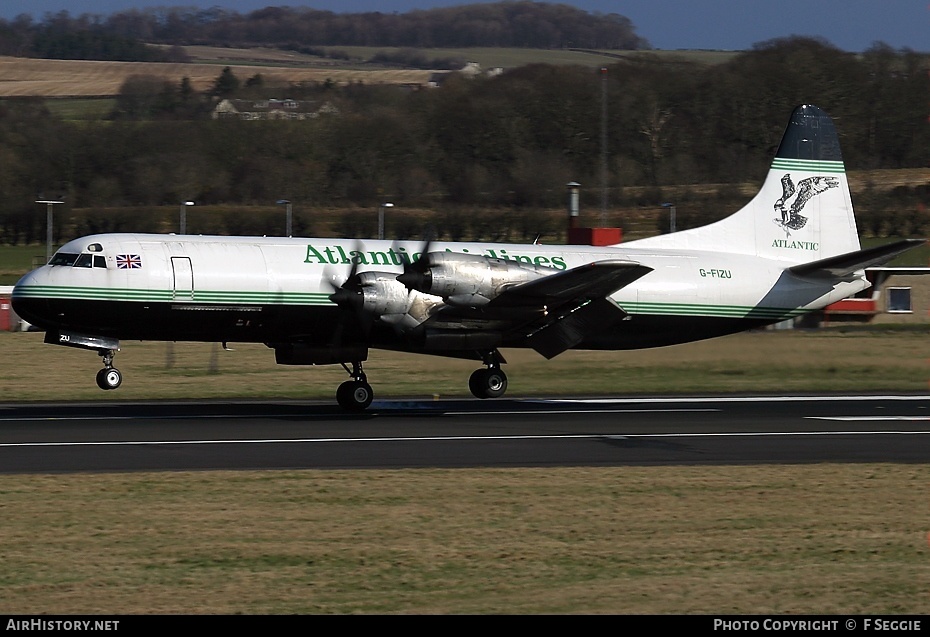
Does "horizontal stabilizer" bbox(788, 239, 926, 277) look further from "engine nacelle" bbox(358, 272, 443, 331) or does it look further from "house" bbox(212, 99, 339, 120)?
"house" bbox(212, 99, 339, 120)

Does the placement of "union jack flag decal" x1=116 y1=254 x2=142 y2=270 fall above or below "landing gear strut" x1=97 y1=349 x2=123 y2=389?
above

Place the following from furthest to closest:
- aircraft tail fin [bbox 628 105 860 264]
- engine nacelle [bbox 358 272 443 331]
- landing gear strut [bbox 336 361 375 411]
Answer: aircraft tail fin [bbox 628 105 860 264] → landing gear strut [bbox 336 361 375 411] → engine nacelle [bbox 358 272 443 331]

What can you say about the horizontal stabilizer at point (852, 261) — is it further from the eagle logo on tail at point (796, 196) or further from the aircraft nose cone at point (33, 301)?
the aircraft nose cone at point (33, 301)

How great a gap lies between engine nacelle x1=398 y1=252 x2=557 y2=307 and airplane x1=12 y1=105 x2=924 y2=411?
0.02m

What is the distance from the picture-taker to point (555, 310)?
74.8 ft

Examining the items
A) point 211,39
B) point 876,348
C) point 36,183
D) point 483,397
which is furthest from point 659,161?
point 211,39

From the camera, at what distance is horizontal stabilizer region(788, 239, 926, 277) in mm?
22422

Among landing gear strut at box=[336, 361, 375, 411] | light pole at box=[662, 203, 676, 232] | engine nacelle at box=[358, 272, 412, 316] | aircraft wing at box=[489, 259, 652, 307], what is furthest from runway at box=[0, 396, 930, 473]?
light pole at box=[662, 203, 676, 232]

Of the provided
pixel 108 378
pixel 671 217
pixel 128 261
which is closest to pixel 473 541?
pixel 108 378

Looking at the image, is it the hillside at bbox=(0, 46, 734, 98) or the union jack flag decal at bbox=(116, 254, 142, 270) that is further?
the hillside at bbox=(0, 46, 734, 98)

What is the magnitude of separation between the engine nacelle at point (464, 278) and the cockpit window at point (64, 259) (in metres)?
6.11

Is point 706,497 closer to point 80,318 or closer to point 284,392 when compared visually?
point 80,318

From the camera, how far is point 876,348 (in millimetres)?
34562

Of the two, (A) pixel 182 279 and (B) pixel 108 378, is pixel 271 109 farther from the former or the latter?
(B) pixel 108 378
